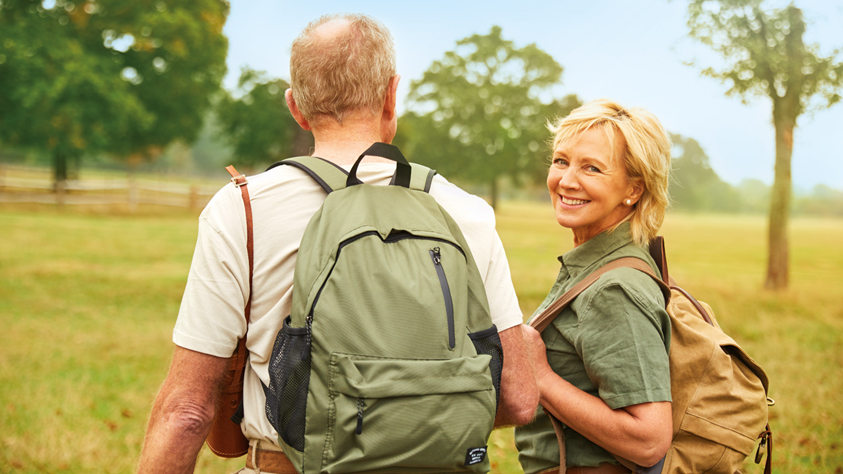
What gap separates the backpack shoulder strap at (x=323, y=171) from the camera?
5.58 ft

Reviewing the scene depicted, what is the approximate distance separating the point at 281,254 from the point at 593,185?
1.26 meters

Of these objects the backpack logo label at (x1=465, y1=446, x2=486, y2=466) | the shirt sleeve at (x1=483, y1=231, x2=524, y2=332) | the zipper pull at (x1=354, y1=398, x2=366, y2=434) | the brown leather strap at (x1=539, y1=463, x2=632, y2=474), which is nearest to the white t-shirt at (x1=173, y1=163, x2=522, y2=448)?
the shirt sleeve at (x1=483, y1=231, x2=524, y2=332)

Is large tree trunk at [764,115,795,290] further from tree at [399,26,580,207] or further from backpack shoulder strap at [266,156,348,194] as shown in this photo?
tree at [399,26,580,207]

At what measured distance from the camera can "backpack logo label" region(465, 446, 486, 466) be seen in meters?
1.57

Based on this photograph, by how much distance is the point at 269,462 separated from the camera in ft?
5.90

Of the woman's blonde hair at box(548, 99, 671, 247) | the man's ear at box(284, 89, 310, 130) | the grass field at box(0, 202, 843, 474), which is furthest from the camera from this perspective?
the grass field at box(0, 202, 843, 474)

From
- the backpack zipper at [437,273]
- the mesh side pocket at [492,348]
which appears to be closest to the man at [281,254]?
the mesh side pocket at [492,348]

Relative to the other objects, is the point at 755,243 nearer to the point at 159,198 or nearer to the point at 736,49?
the point at 736,49

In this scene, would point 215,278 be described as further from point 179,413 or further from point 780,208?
point 780,208

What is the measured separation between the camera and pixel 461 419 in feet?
5.08

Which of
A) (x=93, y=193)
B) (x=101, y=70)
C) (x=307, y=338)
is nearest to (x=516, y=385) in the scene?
(x=307, y=338)

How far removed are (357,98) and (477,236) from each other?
0.54m

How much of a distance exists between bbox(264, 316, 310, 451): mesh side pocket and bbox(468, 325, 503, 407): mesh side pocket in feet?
1.48

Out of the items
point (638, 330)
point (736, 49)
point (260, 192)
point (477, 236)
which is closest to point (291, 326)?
point (260, 192)
